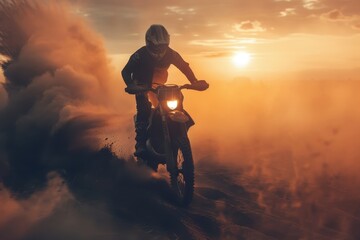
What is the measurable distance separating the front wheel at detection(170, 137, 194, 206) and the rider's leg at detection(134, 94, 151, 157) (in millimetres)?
893

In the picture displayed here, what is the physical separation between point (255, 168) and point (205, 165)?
1356mm

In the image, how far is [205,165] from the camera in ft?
38.1

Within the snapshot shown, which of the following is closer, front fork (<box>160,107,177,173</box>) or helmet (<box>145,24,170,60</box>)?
front fork (<box>160,107,177,173</box>)

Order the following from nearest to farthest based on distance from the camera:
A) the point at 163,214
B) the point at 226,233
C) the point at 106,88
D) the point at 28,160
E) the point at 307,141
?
the point at 226,233, the point at 163,214, the point at 28,160, the point at 307,141, the point at 106,88

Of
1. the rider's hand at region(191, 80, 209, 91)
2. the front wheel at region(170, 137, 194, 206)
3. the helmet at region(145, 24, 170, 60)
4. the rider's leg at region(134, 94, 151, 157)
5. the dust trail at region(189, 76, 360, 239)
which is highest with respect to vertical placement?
the helmet at region(145, 24, 170, 60)

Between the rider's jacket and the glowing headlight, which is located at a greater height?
the rider's jacket

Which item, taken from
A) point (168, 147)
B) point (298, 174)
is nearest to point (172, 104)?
point (168, 147)

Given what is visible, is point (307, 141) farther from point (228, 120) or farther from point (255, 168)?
point (228, 120)

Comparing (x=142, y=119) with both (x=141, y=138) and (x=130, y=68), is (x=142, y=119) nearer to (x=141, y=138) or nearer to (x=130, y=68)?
(x=141, y=138)

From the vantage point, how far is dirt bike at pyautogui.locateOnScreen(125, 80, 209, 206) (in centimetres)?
708

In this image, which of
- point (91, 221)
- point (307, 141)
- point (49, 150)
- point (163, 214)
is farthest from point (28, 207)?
point (307, 141)

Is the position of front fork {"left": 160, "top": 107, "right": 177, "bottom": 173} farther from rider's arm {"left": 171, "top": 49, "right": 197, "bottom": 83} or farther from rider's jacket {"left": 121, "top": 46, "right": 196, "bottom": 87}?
rider's arm {"left": 171, "top": 49, "right": 197, "bottom": 83}

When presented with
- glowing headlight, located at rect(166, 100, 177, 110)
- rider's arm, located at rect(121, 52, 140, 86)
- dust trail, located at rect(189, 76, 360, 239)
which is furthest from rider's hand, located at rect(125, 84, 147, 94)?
dust trail, located at rect(189, 76, 360, 239)

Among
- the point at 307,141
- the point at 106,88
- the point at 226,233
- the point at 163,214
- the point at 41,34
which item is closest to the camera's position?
the point at 226,233
